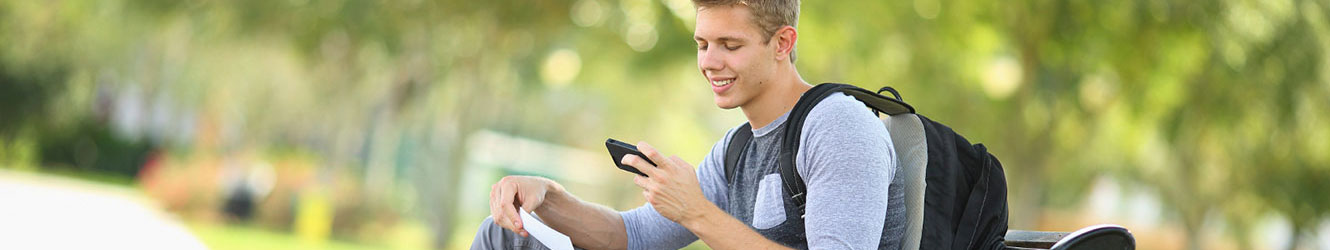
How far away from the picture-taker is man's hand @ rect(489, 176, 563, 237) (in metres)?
2.62

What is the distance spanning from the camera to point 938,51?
12797 mm

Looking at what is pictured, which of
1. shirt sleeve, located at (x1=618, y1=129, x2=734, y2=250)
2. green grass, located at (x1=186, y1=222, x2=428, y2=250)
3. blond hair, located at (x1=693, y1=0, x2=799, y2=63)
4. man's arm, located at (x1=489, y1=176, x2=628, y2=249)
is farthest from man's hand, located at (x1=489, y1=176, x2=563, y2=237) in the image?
green grass, located at (x1=186, y1=222, x2=428, y2=250)

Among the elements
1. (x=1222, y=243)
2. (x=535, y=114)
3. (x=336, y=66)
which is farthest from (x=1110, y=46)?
(x=535, y=114)

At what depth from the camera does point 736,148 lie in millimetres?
2830

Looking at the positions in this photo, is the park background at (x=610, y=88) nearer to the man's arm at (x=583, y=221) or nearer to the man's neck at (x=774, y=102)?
the man's arm at (x=583, y=221)

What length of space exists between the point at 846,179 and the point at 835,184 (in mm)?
22

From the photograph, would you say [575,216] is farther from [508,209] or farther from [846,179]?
[846,179]

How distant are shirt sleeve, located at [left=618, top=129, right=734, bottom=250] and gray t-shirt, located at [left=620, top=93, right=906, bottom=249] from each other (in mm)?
203

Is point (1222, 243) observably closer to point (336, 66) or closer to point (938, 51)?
point (938, 51)

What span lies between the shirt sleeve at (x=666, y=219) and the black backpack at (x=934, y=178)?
38 centimetres

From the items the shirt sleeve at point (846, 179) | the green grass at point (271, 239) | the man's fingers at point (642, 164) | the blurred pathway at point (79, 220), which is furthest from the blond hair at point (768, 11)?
the green grass at point (271, 239)

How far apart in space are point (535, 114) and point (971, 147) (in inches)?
1058

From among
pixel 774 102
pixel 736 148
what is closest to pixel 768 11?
pixel 774 102

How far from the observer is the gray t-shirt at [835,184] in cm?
233
